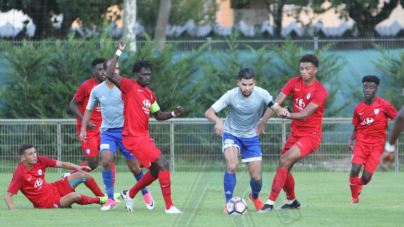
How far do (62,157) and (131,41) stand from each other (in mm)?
4596

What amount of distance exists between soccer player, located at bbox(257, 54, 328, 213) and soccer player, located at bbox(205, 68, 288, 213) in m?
0.24

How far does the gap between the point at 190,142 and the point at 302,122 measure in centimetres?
657

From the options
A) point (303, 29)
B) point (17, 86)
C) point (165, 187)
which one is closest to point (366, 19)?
point (303, 29)

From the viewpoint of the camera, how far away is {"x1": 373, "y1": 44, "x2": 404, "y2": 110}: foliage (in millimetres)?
15203

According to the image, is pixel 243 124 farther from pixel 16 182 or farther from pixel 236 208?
pixel 16 182

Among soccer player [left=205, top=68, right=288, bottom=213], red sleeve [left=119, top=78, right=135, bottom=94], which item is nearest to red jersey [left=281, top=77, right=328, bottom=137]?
soccer player [left=205, top=68, right=288, bottom=213]

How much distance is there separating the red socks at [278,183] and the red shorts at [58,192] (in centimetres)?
319

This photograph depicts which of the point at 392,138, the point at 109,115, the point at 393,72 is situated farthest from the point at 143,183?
the point at 393,72

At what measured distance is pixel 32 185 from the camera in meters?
7.58

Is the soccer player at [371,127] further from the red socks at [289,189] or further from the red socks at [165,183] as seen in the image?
the red socks at [165,183]

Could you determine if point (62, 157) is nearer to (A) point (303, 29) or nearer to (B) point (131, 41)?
(B) point (131, 41)

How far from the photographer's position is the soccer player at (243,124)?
7.20 metres

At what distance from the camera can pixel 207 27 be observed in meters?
21.7

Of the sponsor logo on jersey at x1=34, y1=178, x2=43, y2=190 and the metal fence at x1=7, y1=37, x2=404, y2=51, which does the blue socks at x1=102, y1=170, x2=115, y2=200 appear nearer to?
the sponsor logo on jersey at x1=34, y1=178, x2=43, y2=190
